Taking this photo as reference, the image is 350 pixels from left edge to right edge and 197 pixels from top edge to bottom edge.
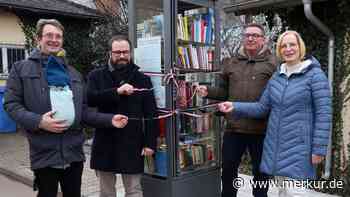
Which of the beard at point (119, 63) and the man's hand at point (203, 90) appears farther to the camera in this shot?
the man's hand at point (203, 90)

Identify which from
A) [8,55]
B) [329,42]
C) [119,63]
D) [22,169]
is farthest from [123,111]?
[8,55]

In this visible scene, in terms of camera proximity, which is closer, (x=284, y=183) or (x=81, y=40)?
(x=284, y=183)

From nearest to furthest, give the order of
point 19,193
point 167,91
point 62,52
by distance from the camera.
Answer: point 62,52, point 167,91, point 19,193

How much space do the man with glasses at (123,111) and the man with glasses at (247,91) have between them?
75cm

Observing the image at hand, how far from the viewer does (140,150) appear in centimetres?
305

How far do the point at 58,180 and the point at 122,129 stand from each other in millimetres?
636

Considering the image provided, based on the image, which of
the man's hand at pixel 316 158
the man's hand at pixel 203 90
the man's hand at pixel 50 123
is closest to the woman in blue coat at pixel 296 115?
the man's hand at pixel 316 158

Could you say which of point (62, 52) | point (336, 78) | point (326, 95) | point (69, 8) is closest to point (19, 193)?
point (62, 52)

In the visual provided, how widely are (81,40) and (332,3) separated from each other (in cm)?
794

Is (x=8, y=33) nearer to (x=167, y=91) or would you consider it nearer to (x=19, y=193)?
(x=19, y=193)

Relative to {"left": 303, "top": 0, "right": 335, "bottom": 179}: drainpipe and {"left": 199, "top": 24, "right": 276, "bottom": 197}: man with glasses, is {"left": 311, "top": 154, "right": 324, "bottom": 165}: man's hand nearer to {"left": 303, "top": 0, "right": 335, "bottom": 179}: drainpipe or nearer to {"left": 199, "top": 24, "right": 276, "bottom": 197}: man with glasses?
{"left": 199, "top": 24, "right": 276, "bottom": 197}: man with glasses

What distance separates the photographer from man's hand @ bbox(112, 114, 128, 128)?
2818 millimetres

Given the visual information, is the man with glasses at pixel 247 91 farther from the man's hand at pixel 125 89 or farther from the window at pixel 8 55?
the window at pixel 8 55

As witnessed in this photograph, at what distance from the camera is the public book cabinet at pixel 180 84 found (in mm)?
3361
